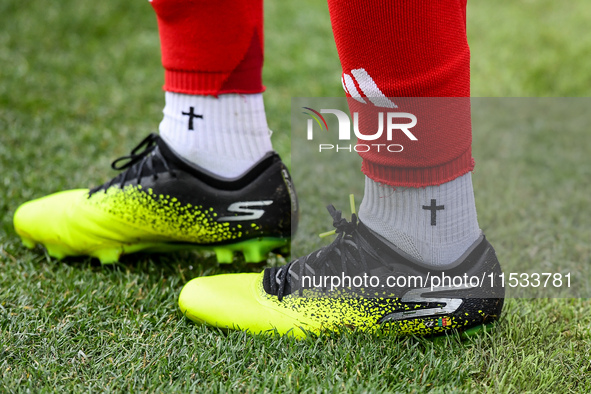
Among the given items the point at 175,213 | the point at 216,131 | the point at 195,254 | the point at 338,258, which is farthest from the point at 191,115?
the point at 338,258

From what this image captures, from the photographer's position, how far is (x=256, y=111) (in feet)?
4.01

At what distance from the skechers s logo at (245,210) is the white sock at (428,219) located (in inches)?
12.1

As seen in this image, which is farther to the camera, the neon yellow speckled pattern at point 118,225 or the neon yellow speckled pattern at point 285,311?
the neon yellow speckled pattern at point 118,225

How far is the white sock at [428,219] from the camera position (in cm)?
90

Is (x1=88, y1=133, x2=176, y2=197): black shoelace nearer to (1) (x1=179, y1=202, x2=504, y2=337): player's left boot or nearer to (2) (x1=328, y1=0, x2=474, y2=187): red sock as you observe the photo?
(1) (x1=179, y1=202, x2=504, y2=337): player's left boot

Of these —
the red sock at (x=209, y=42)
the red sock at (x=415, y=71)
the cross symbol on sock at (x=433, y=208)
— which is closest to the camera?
the red sock at (x=415, y=71)

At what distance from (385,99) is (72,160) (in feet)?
4.67

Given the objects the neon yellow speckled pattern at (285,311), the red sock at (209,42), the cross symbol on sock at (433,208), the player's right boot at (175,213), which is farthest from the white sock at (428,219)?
the red sock at (209,42)

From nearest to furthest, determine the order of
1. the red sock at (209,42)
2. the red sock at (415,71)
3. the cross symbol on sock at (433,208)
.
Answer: the red sock at (415,71), the cross symbol on sock at (433,208), the red sock at (209,42)

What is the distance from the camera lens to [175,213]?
116 centimetres

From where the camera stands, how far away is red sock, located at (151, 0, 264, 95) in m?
1.12

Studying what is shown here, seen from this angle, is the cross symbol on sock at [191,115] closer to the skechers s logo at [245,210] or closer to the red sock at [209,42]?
the red sock at [209,42]

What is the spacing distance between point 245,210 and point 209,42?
1.20ft

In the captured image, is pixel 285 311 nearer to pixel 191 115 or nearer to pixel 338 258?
pixel 338 258
